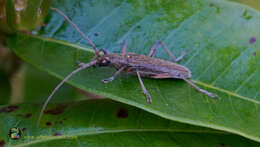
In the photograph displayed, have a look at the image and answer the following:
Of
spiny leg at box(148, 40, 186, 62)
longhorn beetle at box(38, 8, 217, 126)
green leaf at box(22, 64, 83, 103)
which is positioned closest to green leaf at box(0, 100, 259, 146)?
longhorn beetle at box(38, 8, 217, 126)

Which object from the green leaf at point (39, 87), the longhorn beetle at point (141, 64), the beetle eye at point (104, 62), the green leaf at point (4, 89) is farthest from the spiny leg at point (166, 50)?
the green leaf at point (4, 89)

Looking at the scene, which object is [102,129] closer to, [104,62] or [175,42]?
[104,62]

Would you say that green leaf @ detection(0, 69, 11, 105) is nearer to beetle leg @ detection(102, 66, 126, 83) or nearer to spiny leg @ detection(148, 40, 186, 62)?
beetle leg @ detection(102, 66, 126, 83)

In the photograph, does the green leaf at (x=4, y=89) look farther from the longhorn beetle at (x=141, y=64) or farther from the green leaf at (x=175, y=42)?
the longhorn beetle at (x=141, y=64)

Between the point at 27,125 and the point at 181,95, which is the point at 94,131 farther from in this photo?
the point at 181,95

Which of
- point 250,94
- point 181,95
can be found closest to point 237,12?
point 250,94
